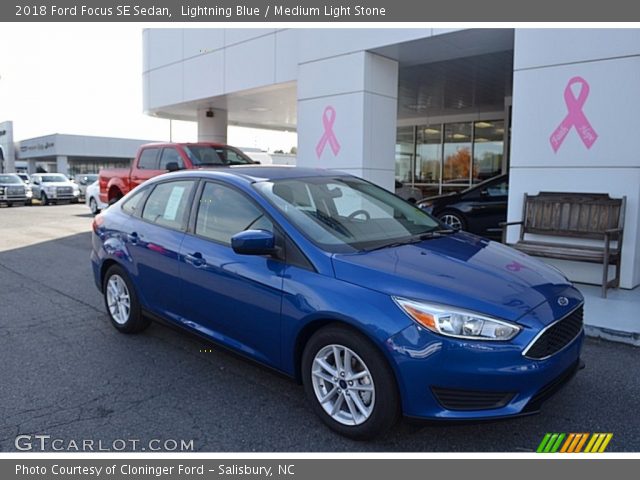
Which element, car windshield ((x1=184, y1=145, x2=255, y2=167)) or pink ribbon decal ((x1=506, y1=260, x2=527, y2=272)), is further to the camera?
car windshield ((x1=184, y1=145, x2=255, y2=167))

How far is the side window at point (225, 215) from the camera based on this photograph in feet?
12.6

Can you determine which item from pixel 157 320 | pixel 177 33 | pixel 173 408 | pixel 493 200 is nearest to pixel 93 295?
pixel 157 320

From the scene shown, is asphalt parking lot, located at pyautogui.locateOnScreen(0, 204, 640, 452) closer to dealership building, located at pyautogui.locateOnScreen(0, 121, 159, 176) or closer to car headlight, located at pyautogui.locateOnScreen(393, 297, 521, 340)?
car headlight, located at pyautogui.locateOnScreen(393, 297, 521, 340)

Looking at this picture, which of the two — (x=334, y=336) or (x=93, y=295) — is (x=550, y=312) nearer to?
(x=334, y=336)

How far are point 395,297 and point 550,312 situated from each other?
36.2 inches

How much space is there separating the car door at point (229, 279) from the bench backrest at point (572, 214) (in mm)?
4831

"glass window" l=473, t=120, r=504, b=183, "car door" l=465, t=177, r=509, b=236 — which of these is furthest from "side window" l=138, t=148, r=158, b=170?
"glass window" l=473, t=120, r=504, b=183

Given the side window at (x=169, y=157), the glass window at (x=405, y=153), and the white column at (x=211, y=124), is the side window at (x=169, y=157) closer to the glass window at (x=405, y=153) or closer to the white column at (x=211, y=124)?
the white column at (x=211, y=124)

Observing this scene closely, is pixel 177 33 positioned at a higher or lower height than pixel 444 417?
higher

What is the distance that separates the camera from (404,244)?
12.2ft

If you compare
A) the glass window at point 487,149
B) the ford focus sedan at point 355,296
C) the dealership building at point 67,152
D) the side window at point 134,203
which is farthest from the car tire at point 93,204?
the dealership building at point 67,152

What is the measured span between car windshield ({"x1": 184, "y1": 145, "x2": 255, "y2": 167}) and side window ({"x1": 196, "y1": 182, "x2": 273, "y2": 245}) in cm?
727

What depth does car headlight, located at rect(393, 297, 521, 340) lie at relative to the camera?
2.82 meters

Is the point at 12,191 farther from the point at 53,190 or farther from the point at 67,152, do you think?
the point at 67,152
